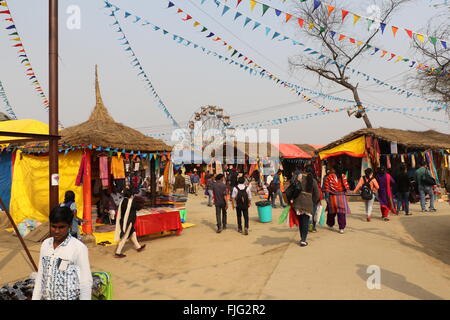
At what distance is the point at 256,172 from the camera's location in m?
24.5

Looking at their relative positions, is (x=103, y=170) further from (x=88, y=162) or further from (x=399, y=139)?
(x=399, y=139)

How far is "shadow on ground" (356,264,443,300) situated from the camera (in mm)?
4406

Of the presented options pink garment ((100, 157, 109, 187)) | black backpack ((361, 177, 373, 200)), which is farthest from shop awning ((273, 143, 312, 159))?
pink garment ((100, 157, 109, 187))

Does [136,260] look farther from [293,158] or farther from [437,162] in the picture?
[293,158]

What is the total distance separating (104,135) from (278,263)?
21.2 ft

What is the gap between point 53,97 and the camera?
5617 millimetres

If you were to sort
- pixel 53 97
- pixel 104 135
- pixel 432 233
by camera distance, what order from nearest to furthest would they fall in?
1. pixel 53 97
2. pixel 432 233
3. pixel 104 135

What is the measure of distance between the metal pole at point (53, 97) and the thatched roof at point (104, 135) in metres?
3.35

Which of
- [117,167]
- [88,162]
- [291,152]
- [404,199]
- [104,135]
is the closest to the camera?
[88,162]

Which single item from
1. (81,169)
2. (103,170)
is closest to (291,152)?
(103,170)

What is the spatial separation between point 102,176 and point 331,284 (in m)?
7.50

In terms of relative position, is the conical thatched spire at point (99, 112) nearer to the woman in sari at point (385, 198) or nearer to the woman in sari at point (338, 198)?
the woman in sari at point (338, 198)

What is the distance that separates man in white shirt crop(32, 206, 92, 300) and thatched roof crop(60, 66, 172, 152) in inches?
256

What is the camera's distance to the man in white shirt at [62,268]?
9.05 ft
